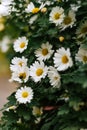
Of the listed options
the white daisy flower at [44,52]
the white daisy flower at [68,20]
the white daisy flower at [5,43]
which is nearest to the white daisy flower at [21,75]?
the white daisy flower at [44,52]

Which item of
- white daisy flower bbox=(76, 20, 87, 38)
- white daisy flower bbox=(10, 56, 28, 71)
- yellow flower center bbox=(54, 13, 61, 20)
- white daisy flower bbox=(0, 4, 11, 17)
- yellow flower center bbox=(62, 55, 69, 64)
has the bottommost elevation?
yellow flower center bbox=(62, 55, 69, 64)

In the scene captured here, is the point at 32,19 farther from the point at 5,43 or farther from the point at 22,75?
the point at 5,43

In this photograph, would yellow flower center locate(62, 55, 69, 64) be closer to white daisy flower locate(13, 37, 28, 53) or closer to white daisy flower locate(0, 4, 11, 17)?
white daisy flower locate(13, 37, 28, 53)

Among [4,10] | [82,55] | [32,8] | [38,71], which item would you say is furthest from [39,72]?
[4,10]

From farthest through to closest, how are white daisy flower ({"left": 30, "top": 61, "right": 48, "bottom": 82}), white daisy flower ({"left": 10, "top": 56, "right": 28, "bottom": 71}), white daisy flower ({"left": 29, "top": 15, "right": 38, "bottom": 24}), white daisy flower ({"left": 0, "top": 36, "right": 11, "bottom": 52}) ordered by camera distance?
white daisy flower ({"left": 0, "top": 36, "right": 11, "bottom": 52})
white daisy flower ({"left": 29, "top": 15, "right": 38, "bottom": 24})
white daisy flower ({"left": 10, "top": 56, "right": 28, "bottom": 71})
white daisy flower ({"left": 30, "top": 61, "right": 48, "bottom": 82})

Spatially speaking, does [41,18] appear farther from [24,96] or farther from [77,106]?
[77,106]

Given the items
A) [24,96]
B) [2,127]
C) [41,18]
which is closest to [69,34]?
[41,18]

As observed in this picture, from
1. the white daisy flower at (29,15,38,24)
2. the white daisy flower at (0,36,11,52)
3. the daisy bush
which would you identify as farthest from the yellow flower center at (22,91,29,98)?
the white daisy flower at (0,36,11,52)
